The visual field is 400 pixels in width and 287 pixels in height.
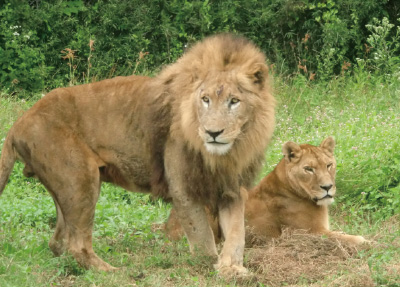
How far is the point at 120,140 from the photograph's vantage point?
515 centimetres

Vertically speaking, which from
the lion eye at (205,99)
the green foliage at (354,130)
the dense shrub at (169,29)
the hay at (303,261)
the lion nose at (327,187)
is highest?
the lion eye at (205,99)

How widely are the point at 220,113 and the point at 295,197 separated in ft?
4.33

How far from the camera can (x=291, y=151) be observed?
5.73 metres

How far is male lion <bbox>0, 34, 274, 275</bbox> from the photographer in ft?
15.6

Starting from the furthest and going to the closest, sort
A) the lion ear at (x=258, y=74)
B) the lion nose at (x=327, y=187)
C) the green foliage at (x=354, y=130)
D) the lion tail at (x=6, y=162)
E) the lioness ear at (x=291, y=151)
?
the green foliage at (x=354, y=130) → the lioness ear at (x=291, y=151) → the lion nose at (x=327, y=187) → the lion tail at (x=6, y=162) → the lion ear at (x=258, y=74)

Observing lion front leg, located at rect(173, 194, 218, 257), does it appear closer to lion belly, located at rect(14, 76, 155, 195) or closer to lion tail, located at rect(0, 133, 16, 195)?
lion belly, located at rect(14, 76, 155, 195)

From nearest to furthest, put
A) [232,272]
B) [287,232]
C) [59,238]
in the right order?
[232,272] → [59,238] → [287,232]

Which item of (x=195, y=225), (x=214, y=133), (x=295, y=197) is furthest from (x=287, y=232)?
(x=214, y=133)

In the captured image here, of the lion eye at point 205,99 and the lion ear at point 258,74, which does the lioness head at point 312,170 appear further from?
the lion eye at point 205,99

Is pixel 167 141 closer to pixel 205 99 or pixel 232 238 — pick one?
pixel 205 99

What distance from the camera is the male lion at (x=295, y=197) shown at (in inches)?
217

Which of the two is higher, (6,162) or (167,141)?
(167,141)

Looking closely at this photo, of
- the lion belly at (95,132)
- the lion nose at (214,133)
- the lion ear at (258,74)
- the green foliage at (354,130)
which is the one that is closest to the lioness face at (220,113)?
the lion nose at (214,133)

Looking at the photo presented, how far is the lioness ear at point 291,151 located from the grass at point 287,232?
57 centimetres
